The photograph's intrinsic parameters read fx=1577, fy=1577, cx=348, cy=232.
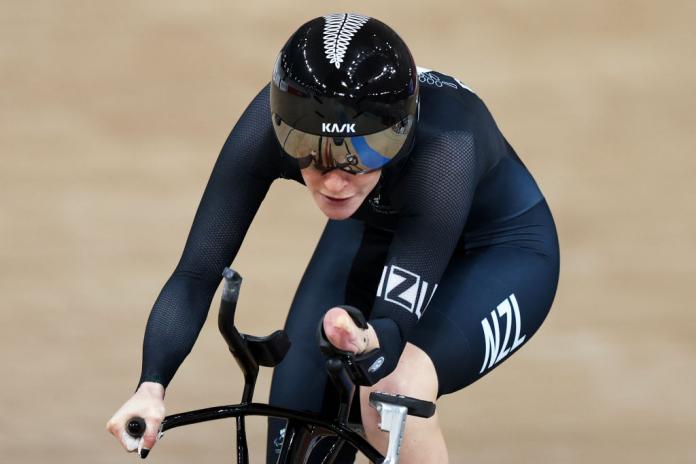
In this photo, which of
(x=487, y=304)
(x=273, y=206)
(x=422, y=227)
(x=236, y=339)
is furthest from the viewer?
(x=273, y=206)

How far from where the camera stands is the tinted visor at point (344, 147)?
275 cm

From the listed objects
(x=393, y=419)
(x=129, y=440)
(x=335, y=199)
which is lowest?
(x=129, y=440)

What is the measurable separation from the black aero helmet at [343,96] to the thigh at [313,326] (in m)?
0.60

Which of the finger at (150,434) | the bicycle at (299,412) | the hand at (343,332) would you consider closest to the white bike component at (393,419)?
the bicycle at (299,412)

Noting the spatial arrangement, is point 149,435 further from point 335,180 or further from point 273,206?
point 273,206

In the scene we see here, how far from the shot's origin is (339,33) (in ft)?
9.25

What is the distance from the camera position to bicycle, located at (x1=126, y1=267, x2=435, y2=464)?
261 centimetres

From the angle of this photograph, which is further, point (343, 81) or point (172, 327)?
point (172, 327)

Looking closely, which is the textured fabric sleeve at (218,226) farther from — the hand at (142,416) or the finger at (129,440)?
the finger at (129,440)

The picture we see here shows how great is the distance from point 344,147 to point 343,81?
0.12 m

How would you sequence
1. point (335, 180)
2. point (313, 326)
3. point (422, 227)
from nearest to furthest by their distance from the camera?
point (335, 180)
point (422, 227)
point (313, 326)

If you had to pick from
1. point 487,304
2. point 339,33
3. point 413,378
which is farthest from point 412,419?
point 339,33

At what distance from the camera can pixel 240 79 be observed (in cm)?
598

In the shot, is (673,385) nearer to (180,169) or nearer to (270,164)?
(180,169)
